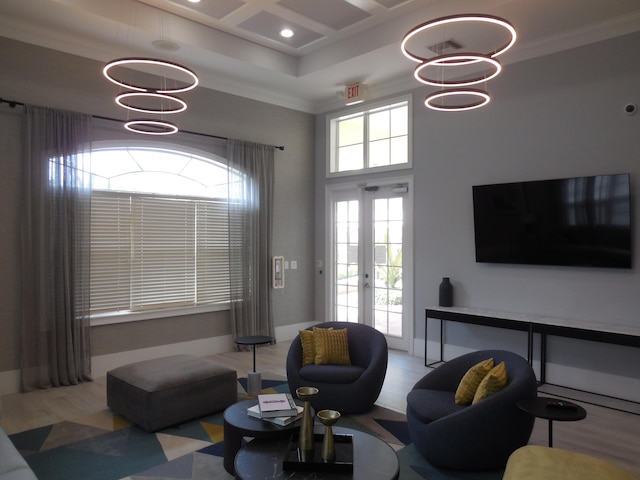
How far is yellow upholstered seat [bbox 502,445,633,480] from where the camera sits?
7.36 ft

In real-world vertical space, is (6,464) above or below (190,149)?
below

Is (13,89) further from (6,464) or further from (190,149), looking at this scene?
(6,464)

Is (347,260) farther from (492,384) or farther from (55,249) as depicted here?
(492,384)

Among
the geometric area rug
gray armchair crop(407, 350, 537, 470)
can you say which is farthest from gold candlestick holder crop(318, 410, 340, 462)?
gray armchair crop(407, 350, 537, 470)

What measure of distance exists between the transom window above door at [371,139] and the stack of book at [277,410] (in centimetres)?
404

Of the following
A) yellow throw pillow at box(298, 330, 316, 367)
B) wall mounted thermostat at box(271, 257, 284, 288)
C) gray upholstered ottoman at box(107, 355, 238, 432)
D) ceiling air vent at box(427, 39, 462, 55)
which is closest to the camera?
gray upholstered ottoman at box(107, 355, 238, 432)

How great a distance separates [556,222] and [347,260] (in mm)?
3091

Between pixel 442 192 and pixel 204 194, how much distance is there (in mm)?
3116

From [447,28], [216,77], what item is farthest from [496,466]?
[216,77]

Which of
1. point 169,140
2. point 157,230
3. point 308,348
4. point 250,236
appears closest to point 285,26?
point 169,140

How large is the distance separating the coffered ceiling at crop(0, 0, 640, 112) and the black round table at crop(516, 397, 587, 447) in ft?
11.6

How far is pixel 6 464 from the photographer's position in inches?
93.2

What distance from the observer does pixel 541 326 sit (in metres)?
4.70

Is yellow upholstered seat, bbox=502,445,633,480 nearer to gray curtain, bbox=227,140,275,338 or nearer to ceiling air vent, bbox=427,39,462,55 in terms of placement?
ceiling air vent, bbox=427,39,462,55
